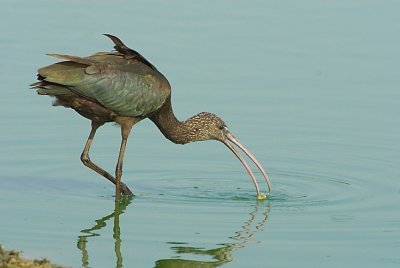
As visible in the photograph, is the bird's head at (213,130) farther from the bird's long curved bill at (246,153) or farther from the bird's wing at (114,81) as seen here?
the bird's wing at (114,81)

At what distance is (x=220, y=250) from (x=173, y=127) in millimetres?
3384

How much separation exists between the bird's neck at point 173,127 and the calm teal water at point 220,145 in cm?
35

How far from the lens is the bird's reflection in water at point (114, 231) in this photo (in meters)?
10.5

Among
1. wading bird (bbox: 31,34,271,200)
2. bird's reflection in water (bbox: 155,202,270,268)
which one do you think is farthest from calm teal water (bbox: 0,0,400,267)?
wading bird (bbox: 31,34,271,200)

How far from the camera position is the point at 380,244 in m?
11.3

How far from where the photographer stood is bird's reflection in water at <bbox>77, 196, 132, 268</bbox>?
10539 mm

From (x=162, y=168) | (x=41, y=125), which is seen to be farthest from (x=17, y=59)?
(x=162, y=168)

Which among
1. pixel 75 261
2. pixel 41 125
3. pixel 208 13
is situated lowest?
pixel 75 261

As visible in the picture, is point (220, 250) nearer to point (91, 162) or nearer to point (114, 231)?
point (114, 231)

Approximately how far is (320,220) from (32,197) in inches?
110

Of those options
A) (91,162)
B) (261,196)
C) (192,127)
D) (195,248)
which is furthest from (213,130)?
(195,248)

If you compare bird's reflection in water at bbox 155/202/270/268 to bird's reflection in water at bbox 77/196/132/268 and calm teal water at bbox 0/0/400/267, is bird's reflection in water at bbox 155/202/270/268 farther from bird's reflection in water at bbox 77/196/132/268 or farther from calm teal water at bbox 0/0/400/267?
bird's reflection in water at bbox 77/196/132/268

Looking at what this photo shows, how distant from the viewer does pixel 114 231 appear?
11578 millimetres

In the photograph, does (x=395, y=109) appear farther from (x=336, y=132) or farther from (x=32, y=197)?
(x=32, y=197)
